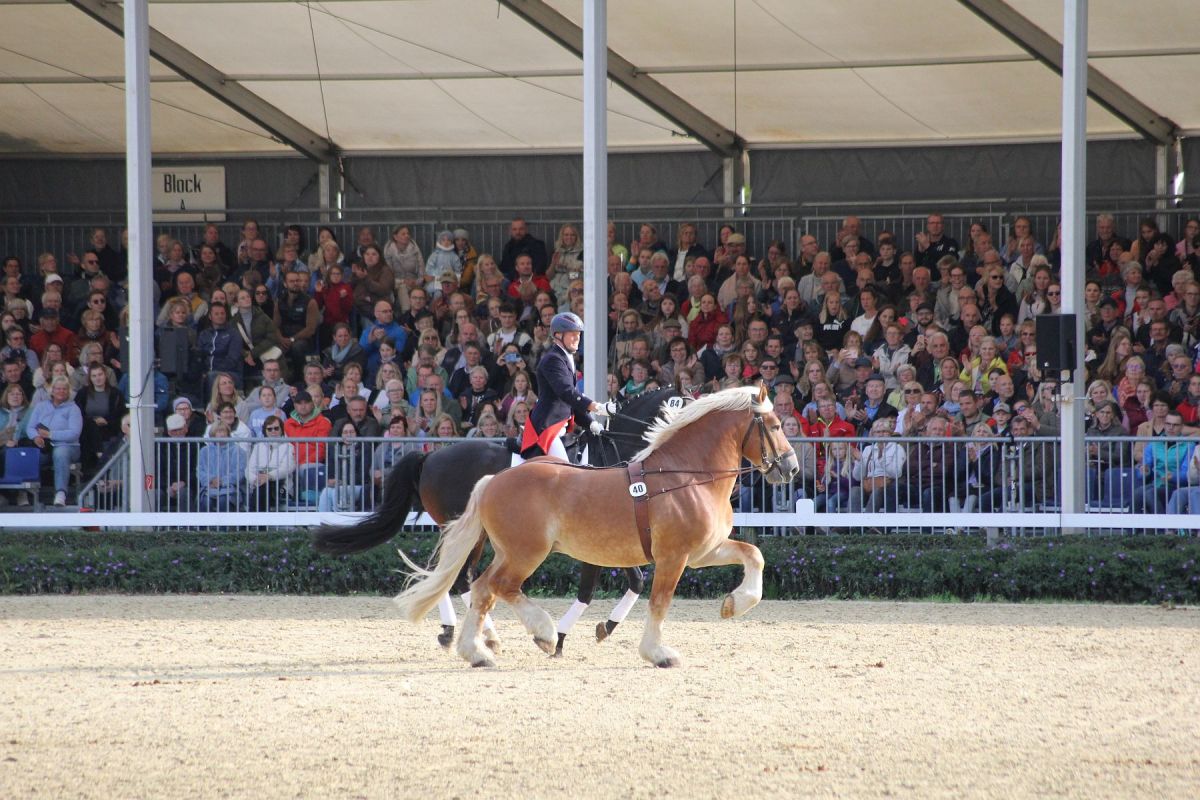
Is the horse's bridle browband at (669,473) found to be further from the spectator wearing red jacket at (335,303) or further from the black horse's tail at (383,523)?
the spectator wearing red jacket at (335,303)

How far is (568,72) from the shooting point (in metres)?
18.2

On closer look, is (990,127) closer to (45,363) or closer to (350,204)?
(350,204)

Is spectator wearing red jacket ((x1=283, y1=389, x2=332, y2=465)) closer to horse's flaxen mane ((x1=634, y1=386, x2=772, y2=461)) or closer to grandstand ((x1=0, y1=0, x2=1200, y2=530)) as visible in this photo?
grandstand ((x1=0, y1=0, x2=1200, y2=530))

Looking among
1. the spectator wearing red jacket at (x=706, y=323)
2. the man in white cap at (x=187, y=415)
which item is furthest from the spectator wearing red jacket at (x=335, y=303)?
the spectator wearing red jacket at (x=706, y=323)

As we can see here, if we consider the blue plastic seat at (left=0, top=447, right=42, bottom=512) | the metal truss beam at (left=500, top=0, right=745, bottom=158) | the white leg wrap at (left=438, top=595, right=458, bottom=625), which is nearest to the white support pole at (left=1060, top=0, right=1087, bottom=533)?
the metal truss beam at (left=500, top=0, right=745, bottom=158)

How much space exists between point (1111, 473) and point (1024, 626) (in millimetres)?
2830

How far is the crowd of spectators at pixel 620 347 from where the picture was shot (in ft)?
47.0

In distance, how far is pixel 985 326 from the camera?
53.7 ft

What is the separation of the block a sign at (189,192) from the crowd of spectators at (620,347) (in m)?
1.66

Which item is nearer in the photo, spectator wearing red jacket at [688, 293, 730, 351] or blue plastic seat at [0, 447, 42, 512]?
blue plastic seat at [0, 447, 42, 512]

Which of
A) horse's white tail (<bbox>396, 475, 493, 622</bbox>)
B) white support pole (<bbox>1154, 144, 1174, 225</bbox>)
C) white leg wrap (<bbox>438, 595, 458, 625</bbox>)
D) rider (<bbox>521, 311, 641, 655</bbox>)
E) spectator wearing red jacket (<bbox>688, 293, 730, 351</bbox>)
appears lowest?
white leg wrap (<bbox>438, 595, 458, 625</bbox>)

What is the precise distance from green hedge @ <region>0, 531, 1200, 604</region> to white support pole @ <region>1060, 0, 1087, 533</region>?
0.64 metres

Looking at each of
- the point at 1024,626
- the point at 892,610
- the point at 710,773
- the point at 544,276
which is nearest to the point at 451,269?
the point at 544,276

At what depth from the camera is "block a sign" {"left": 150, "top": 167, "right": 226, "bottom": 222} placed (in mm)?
21734
